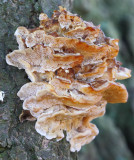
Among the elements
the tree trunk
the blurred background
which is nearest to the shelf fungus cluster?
the tree trunk

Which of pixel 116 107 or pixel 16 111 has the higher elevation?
pixel 16 111

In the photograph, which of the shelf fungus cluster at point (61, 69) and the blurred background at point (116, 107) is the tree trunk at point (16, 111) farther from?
the blurred background at point (116, 107)

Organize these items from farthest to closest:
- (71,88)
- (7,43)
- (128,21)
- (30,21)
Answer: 1. (128,21)
2. (30,21)
3. (7,43)
4. (71,88)

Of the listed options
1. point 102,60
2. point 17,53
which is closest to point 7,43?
point 17,53

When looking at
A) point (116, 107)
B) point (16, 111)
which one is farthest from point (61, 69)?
point (116, 107)

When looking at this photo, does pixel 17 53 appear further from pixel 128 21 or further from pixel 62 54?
pixel 128 21

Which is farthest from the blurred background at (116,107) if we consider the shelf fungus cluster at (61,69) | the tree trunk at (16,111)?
the shelf fungus cluster at (61,69)

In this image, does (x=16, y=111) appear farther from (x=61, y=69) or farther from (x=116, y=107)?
(x=116, y=107)
